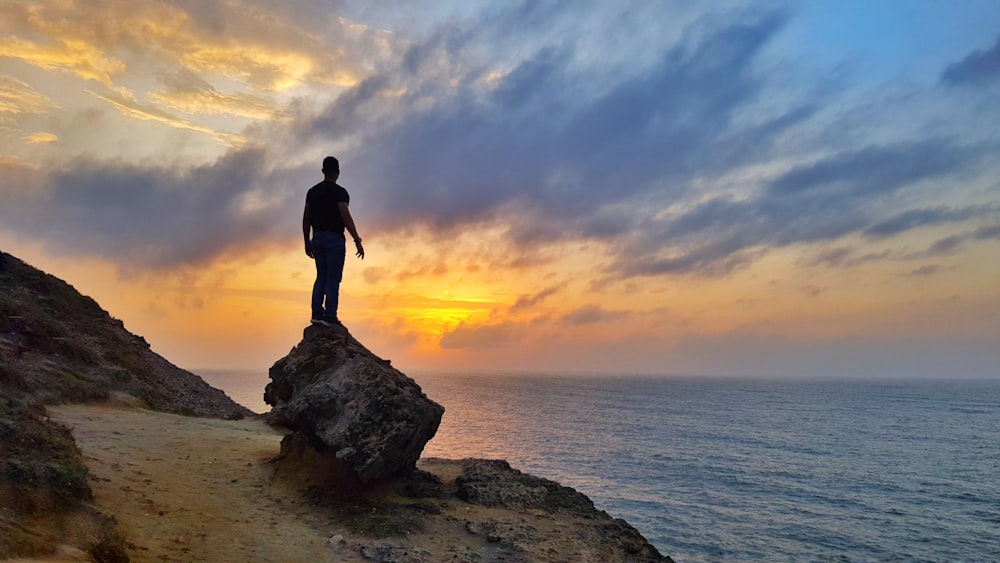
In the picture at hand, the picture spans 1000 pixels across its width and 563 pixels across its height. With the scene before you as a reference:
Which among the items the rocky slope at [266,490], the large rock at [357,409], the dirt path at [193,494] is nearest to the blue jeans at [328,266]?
the large rock at [357,409]

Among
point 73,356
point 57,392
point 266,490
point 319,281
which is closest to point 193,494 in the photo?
point 266,490

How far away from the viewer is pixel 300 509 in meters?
13.7

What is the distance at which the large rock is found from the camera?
1436cm

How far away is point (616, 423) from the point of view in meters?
84.3

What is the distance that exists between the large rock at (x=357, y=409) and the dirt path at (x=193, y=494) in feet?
5.46

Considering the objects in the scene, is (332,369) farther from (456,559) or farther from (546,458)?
(546,458)

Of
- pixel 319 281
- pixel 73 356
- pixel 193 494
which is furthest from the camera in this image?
pixel 73 356

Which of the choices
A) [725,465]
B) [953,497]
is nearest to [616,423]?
[725,465]

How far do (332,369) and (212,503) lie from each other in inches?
180

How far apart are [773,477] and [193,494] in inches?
1866

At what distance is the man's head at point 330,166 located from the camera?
581 inches

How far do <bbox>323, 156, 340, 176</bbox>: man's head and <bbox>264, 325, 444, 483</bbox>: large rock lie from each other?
495cm

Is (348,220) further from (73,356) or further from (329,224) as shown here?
(73,356)

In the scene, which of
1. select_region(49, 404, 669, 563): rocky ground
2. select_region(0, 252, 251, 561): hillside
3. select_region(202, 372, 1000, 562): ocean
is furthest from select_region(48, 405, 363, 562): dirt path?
select_region(202, 372, 1000, 562): ocean
